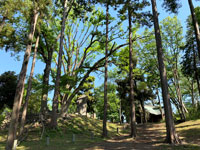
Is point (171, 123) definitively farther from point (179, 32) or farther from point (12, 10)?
point (179, 32)

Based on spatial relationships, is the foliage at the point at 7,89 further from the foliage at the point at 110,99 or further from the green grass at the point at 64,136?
the foliage at the point at 110,99

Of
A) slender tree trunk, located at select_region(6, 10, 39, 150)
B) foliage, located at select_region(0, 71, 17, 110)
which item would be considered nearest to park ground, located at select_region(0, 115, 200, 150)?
slender tree trunk, located at select_region(6, 10, 39, 150)

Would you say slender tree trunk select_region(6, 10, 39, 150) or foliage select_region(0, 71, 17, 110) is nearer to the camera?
slender tree trunk select_region(6, 10, 39, 150)

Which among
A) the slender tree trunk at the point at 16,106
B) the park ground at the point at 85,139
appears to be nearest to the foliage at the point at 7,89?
the park ground at the point at 85,139

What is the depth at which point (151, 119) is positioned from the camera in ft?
104

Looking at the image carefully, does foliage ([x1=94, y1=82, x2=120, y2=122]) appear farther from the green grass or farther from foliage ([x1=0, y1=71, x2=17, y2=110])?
foliage ([x1=0, y1=71, x2=17, y2=110])

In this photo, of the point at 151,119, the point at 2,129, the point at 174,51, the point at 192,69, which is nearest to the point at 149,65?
the point at 174,51

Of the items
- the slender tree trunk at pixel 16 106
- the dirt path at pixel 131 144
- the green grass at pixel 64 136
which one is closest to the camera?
the dirt path at pixel 131 144

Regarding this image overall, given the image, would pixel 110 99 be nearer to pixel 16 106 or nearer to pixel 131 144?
pixel 131 144

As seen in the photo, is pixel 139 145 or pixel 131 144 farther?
pixel 131 144

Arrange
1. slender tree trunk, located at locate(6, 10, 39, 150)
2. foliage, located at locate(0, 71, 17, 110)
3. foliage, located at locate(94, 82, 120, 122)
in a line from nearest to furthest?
slender tree trunk, located at locate(6, 10, 39, 150)
foliage, located at locate(0, 71, 17, 110)
foliage, located at locate(94, 82, 120, 122)

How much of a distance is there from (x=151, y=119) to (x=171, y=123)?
25.4 meters

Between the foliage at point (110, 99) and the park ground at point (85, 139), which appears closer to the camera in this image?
the park ground at point (85, 139)

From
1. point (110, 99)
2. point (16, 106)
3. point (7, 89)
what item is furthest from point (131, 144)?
point (110, 99)
